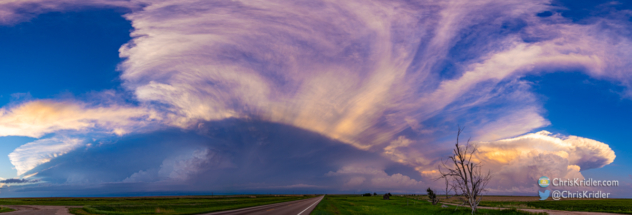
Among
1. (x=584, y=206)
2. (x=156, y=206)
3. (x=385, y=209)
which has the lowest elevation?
(x=584, y=206)

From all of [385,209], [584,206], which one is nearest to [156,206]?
[385,209]

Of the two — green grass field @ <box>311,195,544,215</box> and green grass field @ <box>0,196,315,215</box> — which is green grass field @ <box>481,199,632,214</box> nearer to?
green grass field @ <box>311,195,544,215</box>

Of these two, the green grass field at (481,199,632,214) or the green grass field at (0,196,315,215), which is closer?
the green grass field at (0,196,315,215)

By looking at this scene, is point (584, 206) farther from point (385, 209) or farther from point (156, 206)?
point (156, 206)

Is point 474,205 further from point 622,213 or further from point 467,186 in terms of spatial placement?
point 622,213

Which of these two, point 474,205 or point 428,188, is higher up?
point 474,205

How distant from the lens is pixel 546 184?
33000mm

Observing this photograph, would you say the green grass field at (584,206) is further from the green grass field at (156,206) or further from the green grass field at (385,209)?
the green grass field at (156,206)

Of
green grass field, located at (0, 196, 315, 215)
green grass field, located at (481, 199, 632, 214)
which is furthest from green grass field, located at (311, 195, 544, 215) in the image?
green grass field, located at (481, 199, 632, 214)

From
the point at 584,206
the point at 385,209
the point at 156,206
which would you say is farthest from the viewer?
the point at 584,206

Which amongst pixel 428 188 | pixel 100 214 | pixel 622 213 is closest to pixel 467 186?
pixel 100 214

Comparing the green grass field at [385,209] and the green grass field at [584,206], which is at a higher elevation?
the green grass field at [385,209]

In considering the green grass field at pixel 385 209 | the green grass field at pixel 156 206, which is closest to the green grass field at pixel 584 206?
the green grass field at pixel 385 209

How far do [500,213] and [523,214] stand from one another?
3338 millimetres
